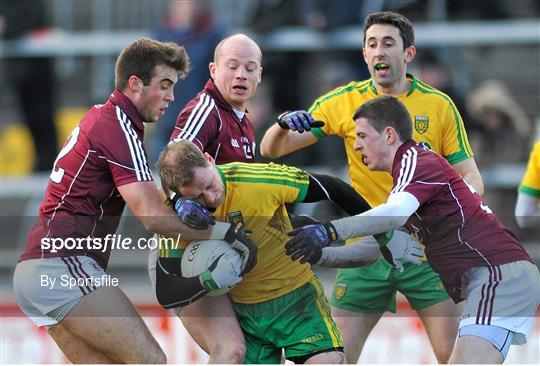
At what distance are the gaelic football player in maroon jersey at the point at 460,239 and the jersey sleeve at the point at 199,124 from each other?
2.65ft

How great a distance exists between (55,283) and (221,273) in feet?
2.68

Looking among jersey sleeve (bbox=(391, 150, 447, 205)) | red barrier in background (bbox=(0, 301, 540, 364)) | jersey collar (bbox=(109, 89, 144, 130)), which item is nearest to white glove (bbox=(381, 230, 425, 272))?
jersey sleeve (bbox=(391, 150, 447, 205))

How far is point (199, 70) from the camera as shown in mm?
10266

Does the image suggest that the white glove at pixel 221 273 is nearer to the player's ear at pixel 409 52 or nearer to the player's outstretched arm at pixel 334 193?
the player's outstretched arm at pixel 334 193

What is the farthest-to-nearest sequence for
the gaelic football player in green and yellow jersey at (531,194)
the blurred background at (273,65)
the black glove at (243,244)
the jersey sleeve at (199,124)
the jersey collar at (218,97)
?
the blurred background at (273,65), the gaelic football player in green and yellow jersey at (531,194), the jersey collar at (218,97), the jersey sleeve at (199,124), the black glove at (243,244)

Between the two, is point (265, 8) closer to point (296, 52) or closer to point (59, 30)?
point (296, 52)

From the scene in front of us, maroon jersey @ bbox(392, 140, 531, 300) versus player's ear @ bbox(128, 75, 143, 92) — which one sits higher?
player's ear @ bbox(128, 75, 143, 92)

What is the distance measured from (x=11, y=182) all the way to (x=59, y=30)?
5.42 ft

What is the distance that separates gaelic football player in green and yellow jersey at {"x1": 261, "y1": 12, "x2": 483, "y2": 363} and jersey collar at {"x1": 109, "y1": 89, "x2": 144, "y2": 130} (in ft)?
3.20

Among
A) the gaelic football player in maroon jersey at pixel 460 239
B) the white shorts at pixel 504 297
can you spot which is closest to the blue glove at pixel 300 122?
the gaelic football player in maroon jersey at pixel 460 239

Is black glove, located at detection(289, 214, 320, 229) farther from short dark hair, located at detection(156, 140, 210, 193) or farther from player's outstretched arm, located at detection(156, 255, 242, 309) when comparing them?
short dark hair, located at detection(156, 140, 210, 193)

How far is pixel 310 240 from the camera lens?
5754 mm

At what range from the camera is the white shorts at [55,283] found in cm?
604

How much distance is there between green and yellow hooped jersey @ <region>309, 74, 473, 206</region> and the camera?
22.8 feet
